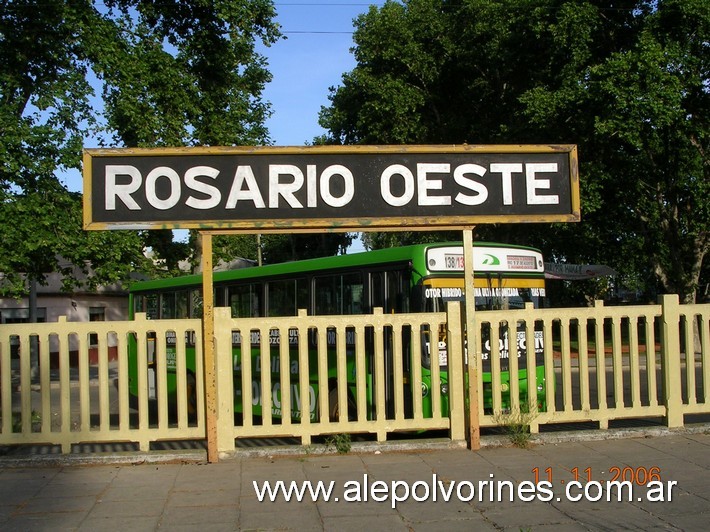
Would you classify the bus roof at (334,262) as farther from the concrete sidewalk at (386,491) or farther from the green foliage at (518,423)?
the concrete sidewalk at (386,491)

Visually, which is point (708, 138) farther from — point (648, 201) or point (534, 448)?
point (534, 448)

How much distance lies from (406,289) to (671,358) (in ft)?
10.9

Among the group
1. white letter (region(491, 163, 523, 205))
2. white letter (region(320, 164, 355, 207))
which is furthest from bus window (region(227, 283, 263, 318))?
white letter (region(491, 163, 523, 205))

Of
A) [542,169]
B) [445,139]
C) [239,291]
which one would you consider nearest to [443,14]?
[445,139]

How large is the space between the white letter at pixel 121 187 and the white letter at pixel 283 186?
1.39m

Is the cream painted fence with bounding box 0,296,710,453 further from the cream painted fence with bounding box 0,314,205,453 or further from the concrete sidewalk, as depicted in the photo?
the concrete sidewalk

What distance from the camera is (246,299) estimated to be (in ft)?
40.3

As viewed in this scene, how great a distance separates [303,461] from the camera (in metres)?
7.76

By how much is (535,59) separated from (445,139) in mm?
4985

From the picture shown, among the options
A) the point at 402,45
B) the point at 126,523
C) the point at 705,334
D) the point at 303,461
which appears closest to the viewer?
the point at 126,523

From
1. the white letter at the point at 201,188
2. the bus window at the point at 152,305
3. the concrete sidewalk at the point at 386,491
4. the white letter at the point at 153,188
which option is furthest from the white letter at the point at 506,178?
the bus window at the point at 152,305

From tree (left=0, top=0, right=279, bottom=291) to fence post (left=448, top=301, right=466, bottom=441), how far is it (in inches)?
475

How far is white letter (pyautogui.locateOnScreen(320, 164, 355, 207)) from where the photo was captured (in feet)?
25.9

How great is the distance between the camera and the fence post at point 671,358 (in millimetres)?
8625
